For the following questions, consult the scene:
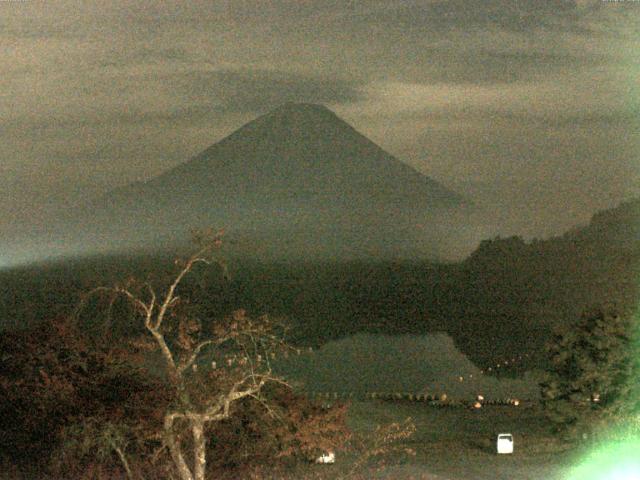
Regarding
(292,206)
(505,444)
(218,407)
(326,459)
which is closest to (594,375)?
(505,444)

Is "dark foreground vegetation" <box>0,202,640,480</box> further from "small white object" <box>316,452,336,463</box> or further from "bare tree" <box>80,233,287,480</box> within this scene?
"small white object" <box>316,452,336,463</box>

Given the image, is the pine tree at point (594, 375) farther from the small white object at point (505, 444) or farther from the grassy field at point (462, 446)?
the small white object at point (505, 444)

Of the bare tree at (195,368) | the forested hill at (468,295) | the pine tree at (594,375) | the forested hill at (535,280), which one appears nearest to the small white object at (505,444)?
the pine tree at (594,375)

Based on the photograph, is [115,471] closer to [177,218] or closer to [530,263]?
[530,263]

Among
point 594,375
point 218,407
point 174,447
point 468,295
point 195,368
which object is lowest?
point 468,295

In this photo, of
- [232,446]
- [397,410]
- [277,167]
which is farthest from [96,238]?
[232,446]

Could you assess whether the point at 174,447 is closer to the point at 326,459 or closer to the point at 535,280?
the point at 326,459
